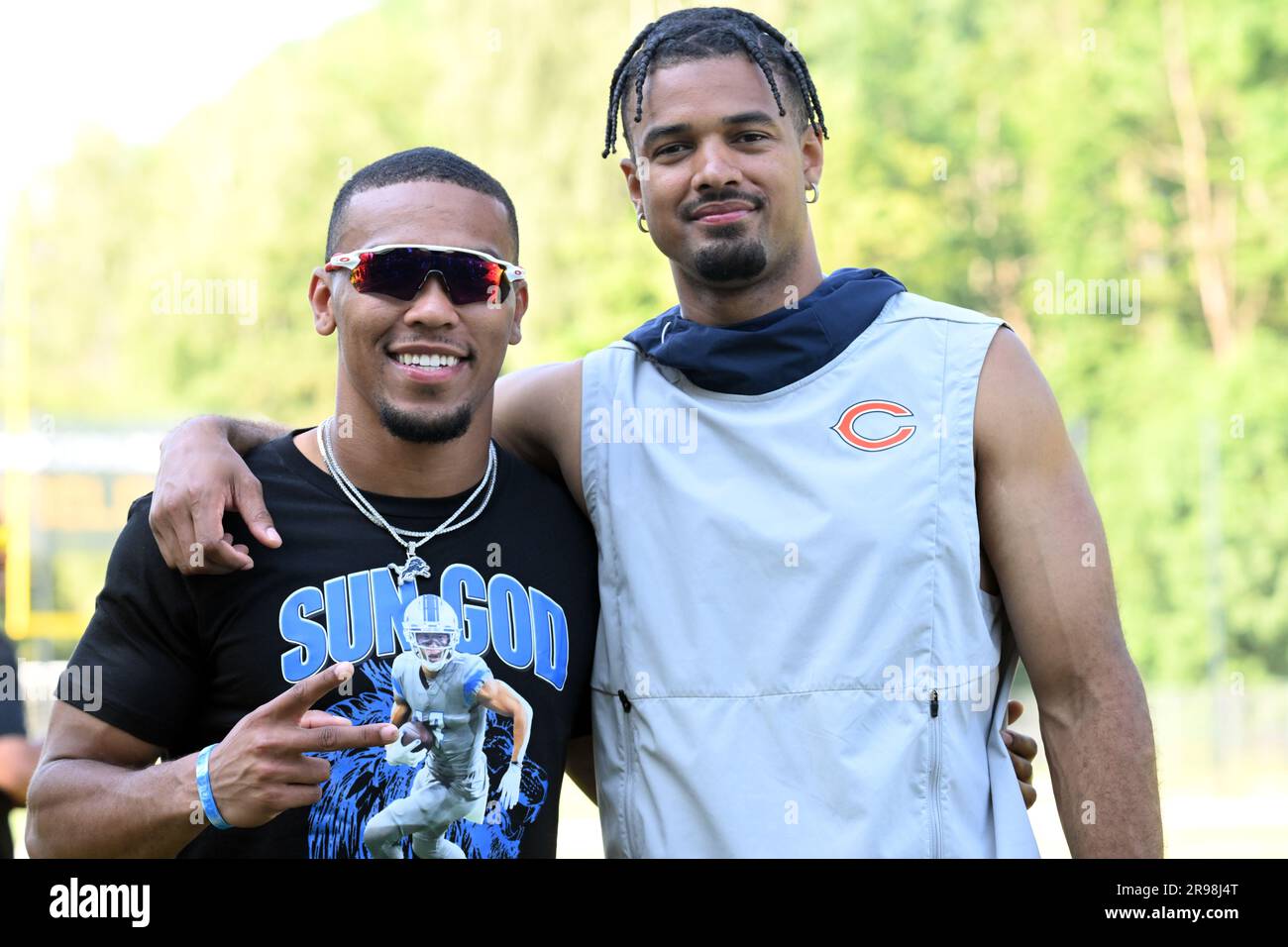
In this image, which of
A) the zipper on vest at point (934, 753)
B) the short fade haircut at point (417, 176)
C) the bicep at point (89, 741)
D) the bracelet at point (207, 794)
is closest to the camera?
the bracelet at point (207, 794)

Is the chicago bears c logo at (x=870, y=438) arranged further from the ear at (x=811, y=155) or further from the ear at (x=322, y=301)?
the ear at (x=322, y=301)

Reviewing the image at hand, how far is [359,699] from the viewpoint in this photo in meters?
3.19

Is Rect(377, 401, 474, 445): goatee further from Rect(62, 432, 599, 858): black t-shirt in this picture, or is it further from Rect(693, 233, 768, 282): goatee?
Rect(693, 233, 768, 282): goatee

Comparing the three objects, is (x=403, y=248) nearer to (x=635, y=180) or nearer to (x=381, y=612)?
(x=635, y=180)

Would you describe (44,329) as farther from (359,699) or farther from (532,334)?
(359,699)

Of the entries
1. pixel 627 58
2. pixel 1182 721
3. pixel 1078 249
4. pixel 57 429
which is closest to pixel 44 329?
pixel 57 429

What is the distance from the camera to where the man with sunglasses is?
122 inches

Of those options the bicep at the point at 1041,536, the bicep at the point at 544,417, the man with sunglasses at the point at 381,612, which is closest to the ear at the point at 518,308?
the man with sunglasses at the point at 381,612

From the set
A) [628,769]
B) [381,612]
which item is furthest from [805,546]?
[381,612]

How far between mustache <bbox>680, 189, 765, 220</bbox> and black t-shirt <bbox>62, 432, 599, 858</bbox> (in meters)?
0.83

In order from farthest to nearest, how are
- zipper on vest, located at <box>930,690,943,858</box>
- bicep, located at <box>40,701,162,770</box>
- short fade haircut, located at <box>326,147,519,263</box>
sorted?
short fade haircut, located at <box>326,147,519,263</box> → zipper on vest, located at <box>930,690,943,858</box> → bicep, located at <box>40,701,162,770</box>

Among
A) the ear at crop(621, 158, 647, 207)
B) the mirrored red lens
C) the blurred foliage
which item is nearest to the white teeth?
the mirrored red lens

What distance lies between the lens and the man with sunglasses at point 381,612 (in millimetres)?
3098

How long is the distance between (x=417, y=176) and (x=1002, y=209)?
26.0 metres
